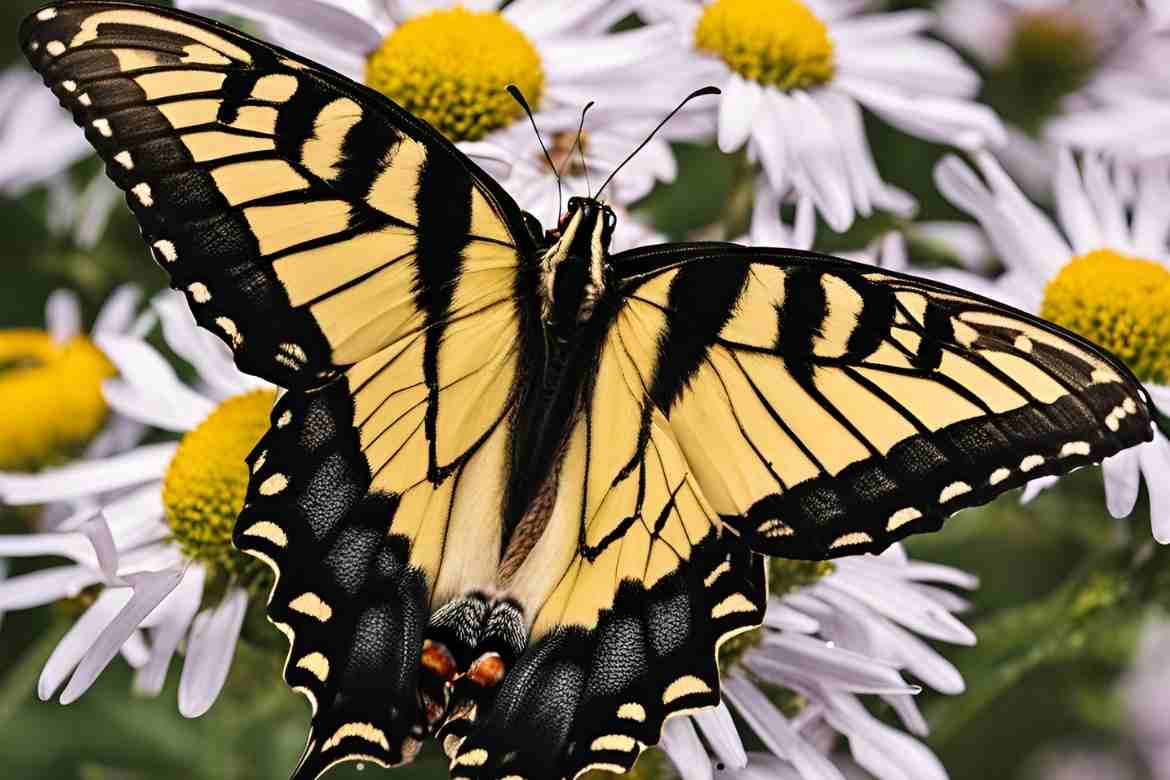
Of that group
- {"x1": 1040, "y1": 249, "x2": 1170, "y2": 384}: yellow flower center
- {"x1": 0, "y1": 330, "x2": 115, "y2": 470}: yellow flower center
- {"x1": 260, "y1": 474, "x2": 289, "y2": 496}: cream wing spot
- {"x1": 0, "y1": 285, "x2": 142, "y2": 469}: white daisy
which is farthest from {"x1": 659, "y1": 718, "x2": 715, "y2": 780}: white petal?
{"x1": 0, "y1": 330, "x2": 115, "y2": 470}: yellow flower center

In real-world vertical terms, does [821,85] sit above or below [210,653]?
above

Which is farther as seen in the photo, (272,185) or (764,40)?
(764,40)

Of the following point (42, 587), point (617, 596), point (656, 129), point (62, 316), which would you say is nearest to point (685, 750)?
point (617, 596)

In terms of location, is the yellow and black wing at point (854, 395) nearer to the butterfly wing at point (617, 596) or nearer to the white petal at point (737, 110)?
the butterfly wing at point (617, 596)

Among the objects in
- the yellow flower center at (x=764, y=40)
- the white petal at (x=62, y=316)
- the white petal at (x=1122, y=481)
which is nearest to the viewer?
the white petal at (x=1122, y=481)

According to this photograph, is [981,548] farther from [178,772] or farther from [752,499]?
[178,772]

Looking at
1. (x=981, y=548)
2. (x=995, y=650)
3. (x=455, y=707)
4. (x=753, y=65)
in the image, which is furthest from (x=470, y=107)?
(x=981, y=548)

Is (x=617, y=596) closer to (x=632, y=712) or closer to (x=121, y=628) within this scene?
(x=632, y=712)

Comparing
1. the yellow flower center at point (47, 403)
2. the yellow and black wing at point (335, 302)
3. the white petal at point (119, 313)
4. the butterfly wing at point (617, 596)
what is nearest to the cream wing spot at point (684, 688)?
the butterfly wing at point (617, 596)
